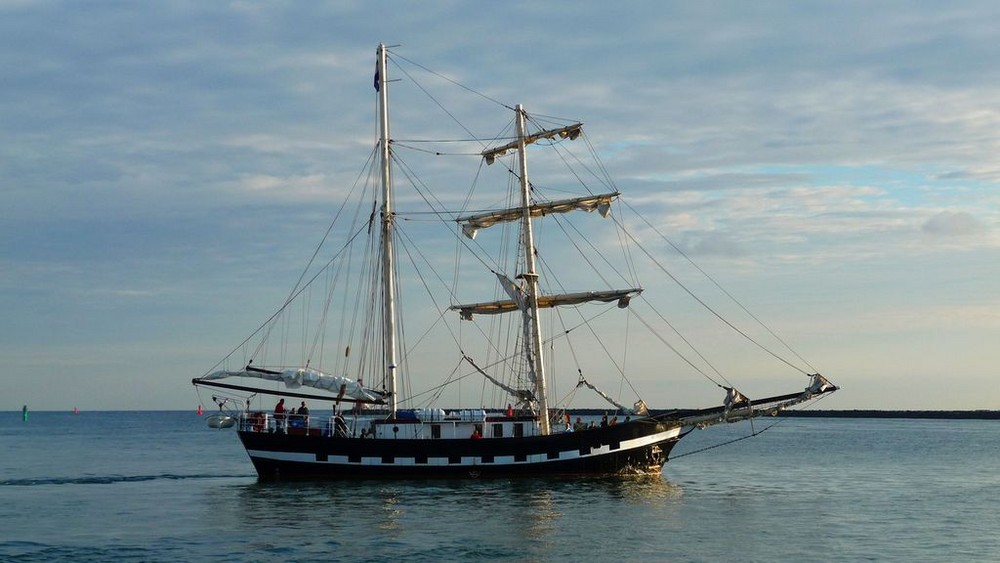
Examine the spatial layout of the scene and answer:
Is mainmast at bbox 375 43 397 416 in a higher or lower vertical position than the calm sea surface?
higher

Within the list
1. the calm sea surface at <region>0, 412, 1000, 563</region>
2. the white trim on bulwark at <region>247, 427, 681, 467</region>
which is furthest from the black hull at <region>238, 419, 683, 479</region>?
the calm sea surface at <region>0, 412, 1000, 563</region>

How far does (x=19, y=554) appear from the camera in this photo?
116 ft

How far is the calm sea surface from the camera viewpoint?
36250 mm

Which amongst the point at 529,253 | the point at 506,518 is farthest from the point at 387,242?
the point at 506,518

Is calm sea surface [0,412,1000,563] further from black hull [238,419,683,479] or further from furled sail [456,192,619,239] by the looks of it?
furled sail [456,192,619,239]

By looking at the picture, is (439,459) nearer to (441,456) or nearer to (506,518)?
(441,456)

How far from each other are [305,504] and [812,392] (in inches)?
1076

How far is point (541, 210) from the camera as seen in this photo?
62.0 m

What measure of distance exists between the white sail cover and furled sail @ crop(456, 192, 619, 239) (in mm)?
11454

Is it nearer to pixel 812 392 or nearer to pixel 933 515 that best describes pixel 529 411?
pixel 812 392

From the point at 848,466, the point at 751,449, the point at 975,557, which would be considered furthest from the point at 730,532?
the point at 751,449

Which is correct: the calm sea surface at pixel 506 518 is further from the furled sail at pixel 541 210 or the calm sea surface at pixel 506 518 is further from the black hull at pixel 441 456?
the furled sail at pixel 541 210

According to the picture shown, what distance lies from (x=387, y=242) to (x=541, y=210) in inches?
351

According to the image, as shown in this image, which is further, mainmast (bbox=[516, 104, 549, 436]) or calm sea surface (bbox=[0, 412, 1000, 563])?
mainmast (bbox=[516, 104, 549, 436])
